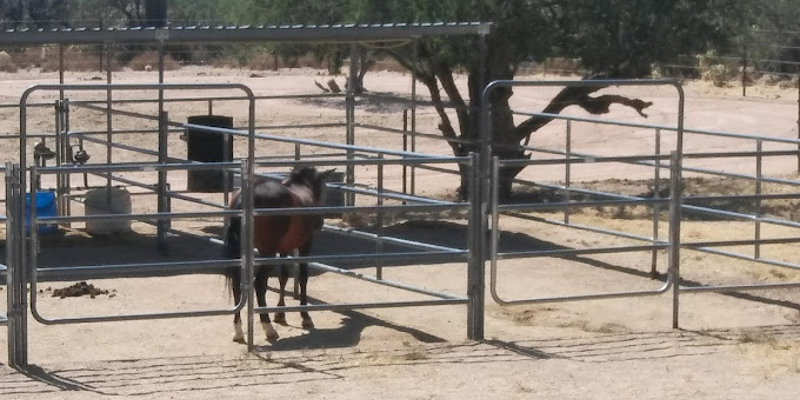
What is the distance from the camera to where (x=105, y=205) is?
548 inches

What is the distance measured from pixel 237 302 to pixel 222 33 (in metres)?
3.94

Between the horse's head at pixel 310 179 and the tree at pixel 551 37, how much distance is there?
6.24 m

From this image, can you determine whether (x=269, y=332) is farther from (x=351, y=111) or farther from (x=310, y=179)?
(x=351, y=111)

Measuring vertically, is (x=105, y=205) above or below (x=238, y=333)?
above

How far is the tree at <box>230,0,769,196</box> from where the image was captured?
16.1m

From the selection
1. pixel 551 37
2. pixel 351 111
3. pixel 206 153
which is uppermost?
pixel 551 37

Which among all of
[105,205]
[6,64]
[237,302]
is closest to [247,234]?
[237,302]

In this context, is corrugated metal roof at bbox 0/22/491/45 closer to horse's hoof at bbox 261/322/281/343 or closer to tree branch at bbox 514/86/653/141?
horse's hoof at bbox 261/322/281/343

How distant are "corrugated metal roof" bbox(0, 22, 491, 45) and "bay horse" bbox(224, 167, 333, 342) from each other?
102 inches

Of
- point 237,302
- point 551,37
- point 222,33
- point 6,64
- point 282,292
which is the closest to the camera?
point 237,302

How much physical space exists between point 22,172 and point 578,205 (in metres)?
3.44

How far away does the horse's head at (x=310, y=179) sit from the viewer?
970cm

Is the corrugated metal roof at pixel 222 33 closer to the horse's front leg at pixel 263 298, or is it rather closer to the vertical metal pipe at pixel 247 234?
the horse's front leg at pixel 263 298

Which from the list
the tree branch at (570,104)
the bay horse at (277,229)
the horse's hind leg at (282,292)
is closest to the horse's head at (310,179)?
the bay horse at (277,229)
